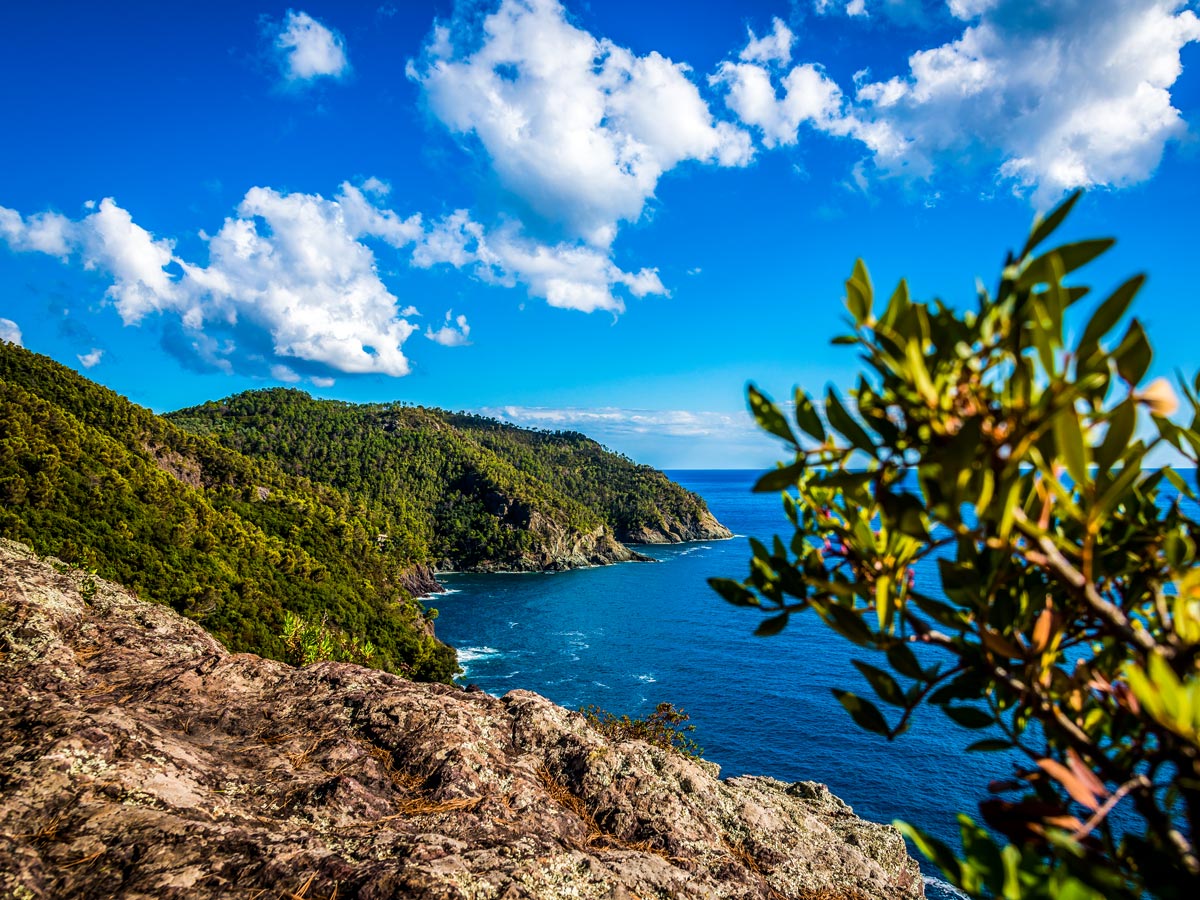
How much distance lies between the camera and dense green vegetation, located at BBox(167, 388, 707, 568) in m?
88.1

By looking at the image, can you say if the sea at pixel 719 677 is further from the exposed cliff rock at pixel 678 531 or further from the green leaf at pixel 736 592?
the exposed cliff rock at pixel 678 531

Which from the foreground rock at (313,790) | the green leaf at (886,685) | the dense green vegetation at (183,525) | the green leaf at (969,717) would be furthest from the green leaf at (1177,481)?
the dense green vegetation at (183,525)

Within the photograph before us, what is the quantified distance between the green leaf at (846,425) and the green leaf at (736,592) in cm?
56

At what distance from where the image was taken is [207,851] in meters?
3.06

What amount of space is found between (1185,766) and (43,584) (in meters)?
8.37

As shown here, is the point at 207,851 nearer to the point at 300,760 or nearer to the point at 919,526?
the point at 300,760

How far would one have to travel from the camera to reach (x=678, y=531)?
11331 centimetres

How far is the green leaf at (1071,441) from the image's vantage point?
1.01m

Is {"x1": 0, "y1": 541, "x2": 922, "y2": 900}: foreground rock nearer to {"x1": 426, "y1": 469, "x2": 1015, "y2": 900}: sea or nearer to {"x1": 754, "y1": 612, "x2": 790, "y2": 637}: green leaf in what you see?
{"x1": 754, "y1": 612, "x2": 790, "y2": 637}: green leaf

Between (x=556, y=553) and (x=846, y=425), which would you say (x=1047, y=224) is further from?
(x=556, y=553)

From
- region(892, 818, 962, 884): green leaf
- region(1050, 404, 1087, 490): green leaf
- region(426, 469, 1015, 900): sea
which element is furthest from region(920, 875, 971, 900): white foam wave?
region(1050, 404, 1087, 490): green leaf

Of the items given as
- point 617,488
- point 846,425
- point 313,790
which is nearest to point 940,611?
point 846,425

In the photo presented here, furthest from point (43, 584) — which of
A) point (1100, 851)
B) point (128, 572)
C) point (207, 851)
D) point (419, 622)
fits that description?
point (419, 622)

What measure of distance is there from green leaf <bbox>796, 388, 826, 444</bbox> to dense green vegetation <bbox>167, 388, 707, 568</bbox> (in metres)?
74.4
